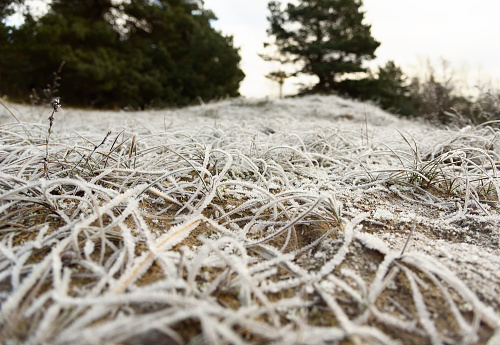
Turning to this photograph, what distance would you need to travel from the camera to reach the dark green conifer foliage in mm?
8320

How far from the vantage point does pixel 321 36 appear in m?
12.6

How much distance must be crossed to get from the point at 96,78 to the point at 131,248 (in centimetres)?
962

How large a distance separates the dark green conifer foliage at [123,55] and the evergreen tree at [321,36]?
2.95 m

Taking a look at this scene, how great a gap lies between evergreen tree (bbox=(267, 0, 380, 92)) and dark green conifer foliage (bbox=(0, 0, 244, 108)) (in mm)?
2948

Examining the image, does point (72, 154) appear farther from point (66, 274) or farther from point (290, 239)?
point (290, 239)

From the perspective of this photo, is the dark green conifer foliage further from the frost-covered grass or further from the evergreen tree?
the frost-covered grass

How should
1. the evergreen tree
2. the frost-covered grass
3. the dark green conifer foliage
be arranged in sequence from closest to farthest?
the frost-covered grass, the dark green conifer foliage, the evergreen tree

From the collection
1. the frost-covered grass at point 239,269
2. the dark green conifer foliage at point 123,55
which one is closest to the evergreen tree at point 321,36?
the dark green conifer foliage at point 123,55

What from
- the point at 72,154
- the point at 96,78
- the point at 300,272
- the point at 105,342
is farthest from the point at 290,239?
the point at 96,78

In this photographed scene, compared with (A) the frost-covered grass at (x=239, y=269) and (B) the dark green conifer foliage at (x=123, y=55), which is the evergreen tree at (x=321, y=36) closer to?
(B) the dark green conifer foliage at (x=123, y=55)

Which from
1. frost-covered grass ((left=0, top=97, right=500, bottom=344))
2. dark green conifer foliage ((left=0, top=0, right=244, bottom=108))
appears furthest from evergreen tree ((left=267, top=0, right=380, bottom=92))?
frost-covered grass ((left=0, top=97, right=500, bottom=344))

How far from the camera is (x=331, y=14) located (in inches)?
488

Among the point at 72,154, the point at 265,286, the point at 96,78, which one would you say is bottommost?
the point at 265,286

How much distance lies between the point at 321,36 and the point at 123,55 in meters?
8.43
